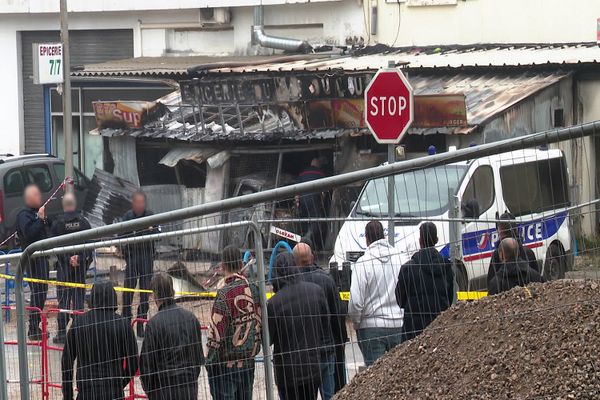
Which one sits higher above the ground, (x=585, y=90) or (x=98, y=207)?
(x=585, y=90)

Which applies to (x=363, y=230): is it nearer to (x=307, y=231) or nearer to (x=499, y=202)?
(x=307, y=231)

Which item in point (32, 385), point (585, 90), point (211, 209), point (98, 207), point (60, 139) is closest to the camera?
point (211, 209)

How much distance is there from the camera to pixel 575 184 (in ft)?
18.0

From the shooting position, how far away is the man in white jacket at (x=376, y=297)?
6418 mm

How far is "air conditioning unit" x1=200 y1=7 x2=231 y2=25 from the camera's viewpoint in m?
26.5

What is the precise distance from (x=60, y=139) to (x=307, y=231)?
23080 mm

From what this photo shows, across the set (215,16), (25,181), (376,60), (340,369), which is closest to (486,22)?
(376,60)

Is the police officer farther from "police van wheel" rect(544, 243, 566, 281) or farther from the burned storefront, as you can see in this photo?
the burned storefront

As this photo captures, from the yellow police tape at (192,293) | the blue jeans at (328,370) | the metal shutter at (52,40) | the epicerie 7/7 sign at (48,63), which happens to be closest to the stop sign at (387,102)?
the yellow police tape at (192,293)

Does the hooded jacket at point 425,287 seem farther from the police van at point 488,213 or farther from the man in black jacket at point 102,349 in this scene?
the man in black jacket at point 102,349

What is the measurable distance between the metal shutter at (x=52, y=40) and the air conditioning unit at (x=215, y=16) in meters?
2.57

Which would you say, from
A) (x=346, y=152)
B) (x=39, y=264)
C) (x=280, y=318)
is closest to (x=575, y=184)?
(x=280, y=318)

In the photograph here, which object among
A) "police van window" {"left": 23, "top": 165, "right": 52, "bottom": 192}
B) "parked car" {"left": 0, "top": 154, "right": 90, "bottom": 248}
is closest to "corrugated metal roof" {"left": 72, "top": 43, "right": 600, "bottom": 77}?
"parked car" {"left": 0, "top": 154, "right": 90, "bottom": 248}

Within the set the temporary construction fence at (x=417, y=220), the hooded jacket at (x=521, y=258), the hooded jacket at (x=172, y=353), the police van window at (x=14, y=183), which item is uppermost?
the police van window at (x=14, y=183)
